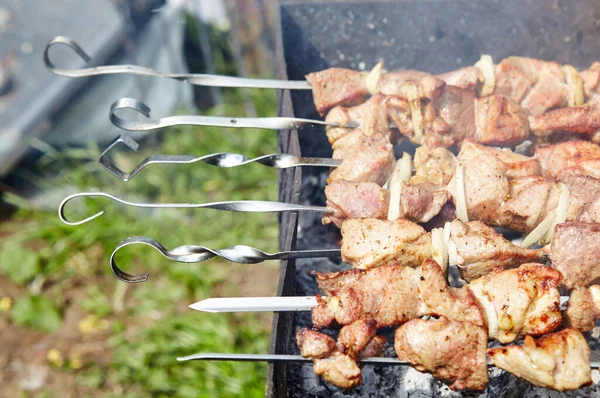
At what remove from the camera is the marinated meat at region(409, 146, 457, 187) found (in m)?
2.34

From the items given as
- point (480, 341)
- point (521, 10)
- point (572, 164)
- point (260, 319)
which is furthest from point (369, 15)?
point (260, 319)

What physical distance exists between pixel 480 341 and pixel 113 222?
3734 millimetres

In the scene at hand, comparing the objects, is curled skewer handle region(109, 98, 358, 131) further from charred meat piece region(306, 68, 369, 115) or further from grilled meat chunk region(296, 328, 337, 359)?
grilled meat chunk region(296, 328, 337, 359)

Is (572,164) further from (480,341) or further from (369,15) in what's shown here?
(369,15)

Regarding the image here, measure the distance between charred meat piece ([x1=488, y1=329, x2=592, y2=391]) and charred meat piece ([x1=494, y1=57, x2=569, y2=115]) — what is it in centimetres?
137

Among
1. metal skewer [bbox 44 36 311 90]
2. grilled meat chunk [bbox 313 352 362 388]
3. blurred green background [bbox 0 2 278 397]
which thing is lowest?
blurred green background [bbox 0 2 278 397]

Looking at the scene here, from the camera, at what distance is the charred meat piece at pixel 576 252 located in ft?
6.50

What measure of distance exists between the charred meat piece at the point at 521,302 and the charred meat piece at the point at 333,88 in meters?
1.22

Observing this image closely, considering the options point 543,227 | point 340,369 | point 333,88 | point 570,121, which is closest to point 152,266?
point 333,88

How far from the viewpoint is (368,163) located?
2285 millimetres

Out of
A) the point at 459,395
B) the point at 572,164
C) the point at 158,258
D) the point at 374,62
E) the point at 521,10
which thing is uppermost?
the point at 521,10

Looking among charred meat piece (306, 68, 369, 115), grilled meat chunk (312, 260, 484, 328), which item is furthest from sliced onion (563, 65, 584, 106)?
grilled meat chunk (312, 260, 484, 328)

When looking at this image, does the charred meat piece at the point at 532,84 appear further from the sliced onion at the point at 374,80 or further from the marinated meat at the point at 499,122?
the sliced onion at the point at 374,80

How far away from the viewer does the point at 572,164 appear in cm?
237
